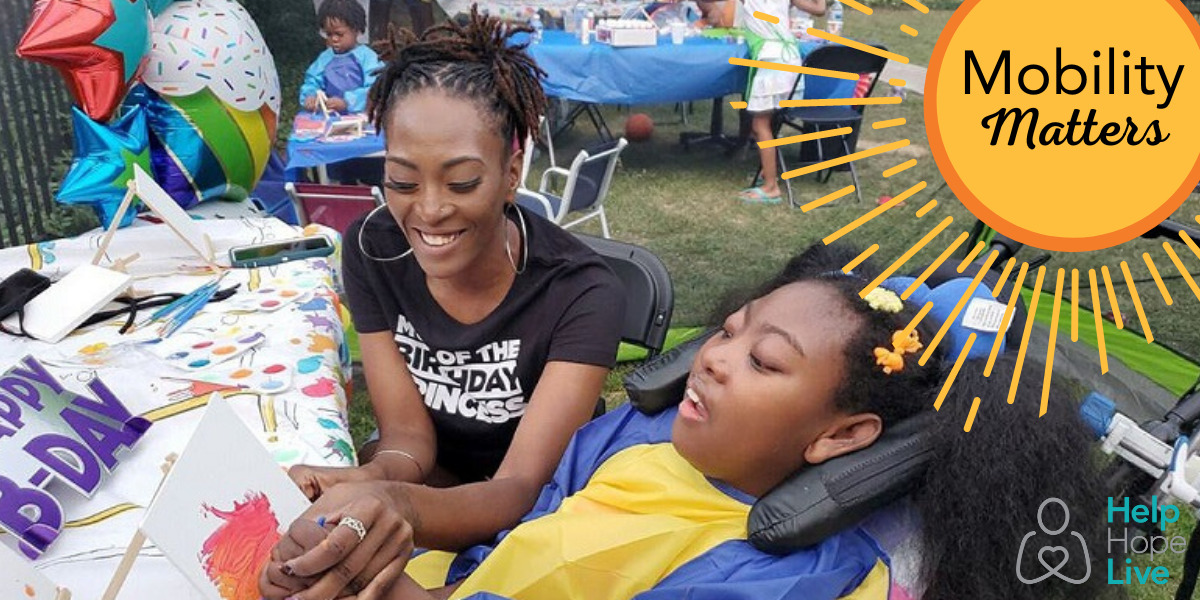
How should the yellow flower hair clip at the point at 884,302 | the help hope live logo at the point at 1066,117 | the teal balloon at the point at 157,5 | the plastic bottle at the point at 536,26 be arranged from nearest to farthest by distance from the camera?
the help hope live logo at the point at 1066,117, the yellow flower hair clip at the point at 884,302, the teal balloon at the point at 157,5, the plastic bottle at the point at 536,26

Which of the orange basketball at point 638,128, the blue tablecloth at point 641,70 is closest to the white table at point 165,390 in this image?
the blue tablecloth at point 641,70

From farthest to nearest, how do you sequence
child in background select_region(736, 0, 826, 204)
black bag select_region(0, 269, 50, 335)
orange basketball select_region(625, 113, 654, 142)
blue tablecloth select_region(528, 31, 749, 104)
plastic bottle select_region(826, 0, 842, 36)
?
orange basketball select_region(625, 113, 654, 142) → plastic bottle select_region(826, 0, 842, 36) → blue tablecloth select_region(528, 31, 749, 104) → child in background select_region(736, 0, 826, 204) → black bag select_region(0, 269, 50, 335)

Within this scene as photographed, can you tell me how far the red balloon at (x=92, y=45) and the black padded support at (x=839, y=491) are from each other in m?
2.45

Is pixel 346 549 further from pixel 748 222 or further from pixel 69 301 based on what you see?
pixel 748 222

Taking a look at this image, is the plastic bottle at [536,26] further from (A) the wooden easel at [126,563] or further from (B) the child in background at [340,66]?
(A) the wooden easel at [126,563]

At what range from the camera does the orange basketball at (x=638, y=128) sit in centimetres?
729

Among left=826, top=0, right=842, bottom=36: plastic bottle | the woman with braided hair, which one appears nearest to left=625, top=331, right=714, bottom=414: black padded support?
the woman with braided hair

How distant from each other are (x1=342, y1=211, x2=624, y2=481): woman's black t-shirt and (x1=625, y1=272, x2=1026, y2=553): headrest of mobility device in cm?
54

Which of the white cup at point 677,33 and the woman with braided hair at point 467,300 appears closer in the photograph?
the woman with braided hair at point 467,300

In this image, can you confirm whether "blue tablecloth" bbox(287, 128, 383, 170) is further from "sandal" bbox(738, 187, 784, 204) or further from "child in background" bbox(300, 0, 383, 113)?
"sandal" bbox(738, 187, 784, 204)

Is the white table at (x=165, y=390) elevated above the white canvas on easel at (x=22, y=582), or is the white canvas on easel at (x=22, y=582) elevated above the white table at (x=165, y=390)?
A: the white canvas on easel at (x=22, y=582)

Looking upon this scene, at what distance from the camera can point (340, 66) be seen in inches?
189

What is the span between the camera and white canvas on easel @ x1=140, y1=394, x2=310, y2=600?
94 cm

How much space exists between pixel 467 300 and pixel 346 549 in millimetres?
708
